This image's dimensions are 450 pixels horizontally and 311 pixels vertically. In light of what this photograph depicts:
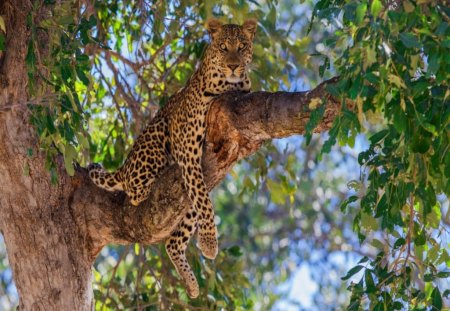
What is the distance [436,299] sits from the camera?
16.7 feet

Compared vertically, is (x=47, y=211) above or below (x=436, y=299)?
Result: above

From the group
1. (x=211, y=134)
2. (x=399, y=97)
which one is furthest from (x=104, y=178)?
(x=399, y=97)

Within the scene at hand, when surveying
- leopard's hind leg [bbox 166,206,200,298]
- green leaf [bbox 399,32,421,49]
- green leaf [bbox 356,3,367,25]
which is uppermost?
green leaf [bbox 356,3,367,25]

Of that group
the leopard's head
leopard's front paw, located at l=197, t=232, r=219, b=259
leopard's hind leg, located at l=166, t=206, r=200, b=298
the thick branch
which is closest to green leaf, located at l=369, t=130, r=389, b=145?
the thick branch

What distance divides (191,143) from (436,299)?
229cm

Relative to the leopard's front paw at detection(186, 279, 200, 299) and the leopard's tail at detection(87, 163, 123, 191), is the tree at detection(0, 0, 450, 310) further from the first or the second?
the leopard's front paw at detection(186, 279, 200, 299)

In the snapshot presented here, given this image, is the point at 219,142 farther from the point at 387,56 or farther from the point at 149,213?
the point at 387,56

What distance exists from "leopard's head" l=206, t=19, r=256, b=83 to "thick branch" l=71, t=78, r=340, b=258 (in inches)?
26.2

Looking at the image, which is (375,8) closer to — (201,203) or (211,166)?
(211,166)

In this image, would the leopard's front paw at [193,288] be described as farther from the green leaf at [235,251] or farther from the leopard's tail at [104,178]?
the green leaf at [235,251]

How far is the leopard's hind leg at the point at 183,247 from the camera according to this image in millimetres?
7703

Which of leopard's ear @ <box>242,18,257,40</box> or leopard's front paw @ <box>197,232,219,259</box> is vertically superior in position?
leopard's ear @ <box>242,18,257,40</box>

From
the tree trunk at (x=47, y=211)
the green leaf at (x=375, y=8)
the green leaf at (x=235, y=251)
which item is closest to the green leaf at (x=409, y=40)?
the green leaf at (x=375, y=8)

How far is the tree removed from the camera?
444 centimetres
